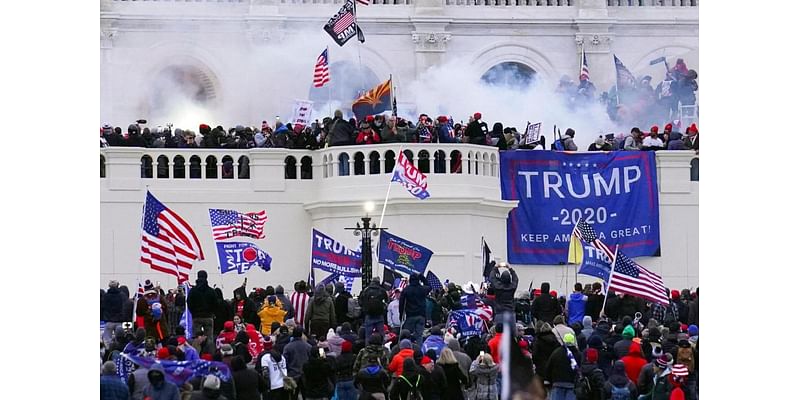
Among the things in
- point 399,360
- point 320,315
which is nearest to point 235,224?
point 320,315

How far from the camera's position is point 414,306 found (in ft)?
102

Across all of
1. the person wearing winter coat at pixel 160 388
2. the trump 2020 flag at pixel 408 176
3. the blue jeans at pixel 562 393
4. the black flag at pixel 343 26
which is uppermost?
the black flag at pixel 343 26

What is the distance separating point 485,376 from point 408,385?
103 centimetres

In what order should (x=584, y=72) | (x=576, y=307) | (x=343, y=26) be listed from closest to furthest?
(x=576, y=307) < (x=343, y=26) < (x=584, y=72)

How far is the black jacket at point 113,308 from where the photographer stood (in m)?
31.8

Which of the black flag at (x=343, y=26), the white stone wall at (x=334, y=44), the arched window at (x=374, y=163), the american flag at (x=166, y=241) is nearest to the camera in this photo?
the american flag at (x=166, y=241)

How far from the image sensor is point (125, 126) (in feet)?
160

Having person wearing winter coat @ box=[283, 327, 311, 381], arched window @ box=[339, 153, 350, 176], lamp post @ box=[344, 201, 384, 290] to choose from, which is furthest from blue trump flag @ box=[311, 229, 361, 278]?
person wearing winter coat @ box=[283, 327, 311, 381]

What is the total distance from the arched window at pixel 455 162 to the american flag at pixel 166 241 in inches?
343

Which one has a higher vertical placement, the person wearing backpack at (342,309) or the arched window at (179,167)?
the arched window at (179,167)

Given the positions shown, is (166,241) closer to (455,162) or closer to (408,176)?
(408,176)

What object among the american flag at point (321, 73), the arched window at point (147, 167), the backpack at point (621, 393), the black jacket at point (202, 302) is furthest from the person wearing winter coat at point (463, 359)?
the american flag at point (321, 73)

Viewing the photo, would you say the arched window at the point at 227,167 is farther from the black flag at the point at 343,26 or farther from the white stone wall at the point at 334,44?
the white stone wall at the point at 334,44

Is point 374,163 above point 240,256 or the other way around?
above
